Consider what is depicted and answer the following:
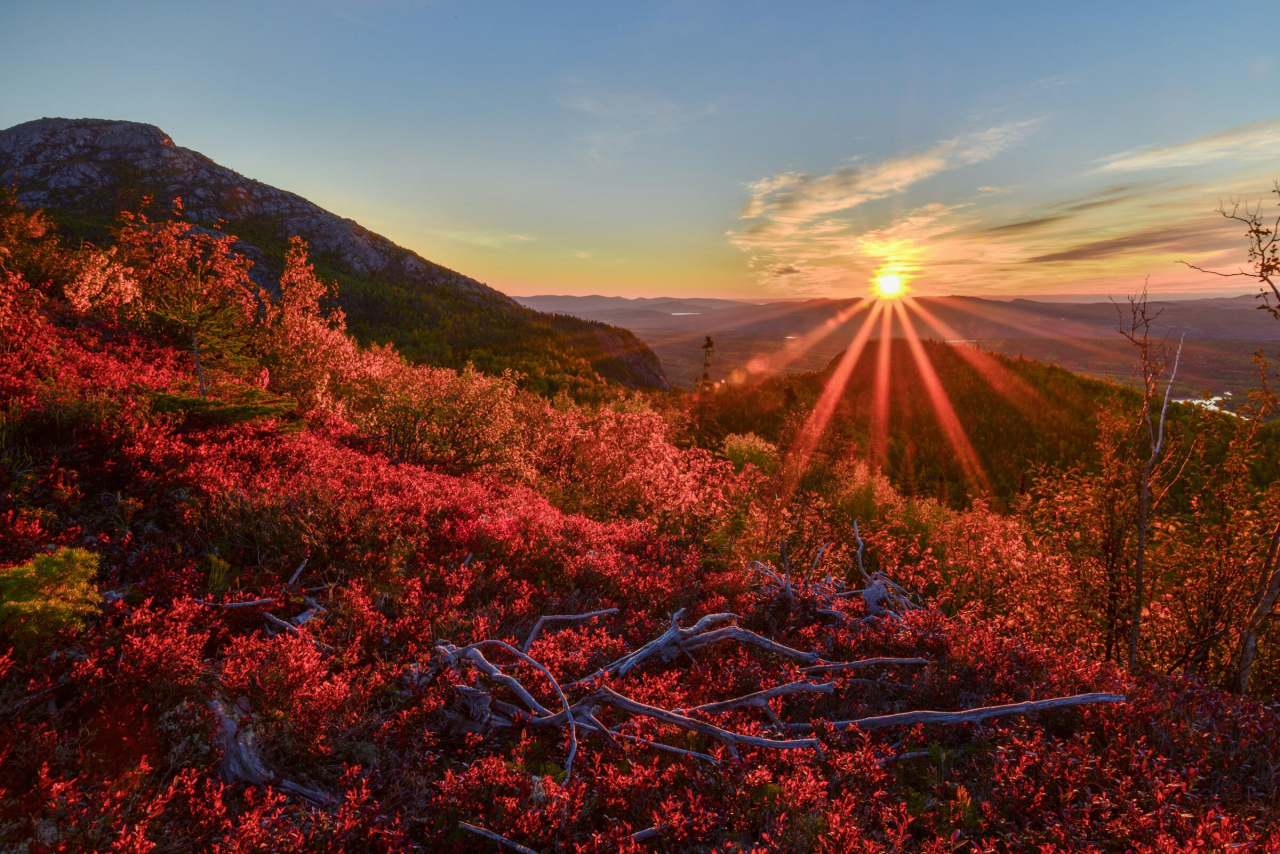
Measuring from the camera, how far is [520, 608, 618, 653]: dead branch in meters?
4.06

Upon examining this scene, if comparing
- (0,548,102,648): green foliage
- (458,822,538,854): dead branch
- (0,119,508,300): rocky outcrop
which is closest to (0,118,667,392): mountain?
(0,119,508,300): rocky outcrop

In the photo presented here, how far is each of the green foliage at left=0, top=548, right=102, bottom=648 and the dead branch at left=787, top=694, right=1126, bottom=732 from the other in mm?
4331

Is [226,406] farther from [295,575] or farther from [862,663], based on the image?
[862,663]

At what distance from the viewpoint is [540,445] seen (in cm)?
1111

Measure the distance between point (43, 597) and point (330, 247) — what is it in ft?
232

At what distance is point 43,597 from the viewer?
9.30ft

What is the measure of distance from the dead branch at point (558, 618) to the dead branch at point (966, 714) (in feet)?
6.35

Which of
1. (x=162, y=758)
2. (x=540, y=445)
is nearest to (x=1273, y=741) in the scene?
(x=162, y=758)

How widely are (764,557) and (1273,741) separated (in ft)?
14.4

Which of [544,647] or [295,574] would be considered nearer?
[544,647]

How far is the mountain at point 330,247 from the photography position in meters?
39.4

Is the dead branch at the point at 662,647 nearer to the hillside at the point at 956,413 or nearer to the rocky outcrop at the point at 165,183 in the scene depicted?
the hillside at the point at 956,413

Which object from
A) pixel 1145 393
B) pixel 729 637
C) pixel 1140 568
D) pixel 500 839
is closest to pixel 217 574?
pixel 500 839

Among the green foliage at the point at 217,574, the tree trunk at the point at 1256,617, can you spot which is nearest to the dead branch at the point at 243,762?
the green foliage at the point at 217,574
